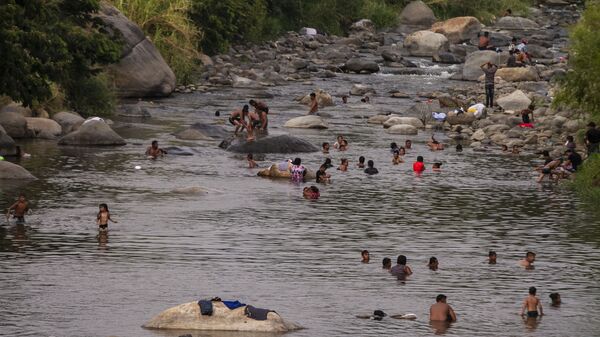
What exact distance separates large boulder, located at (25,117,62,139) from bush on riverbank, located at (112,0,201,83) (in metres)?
14.5

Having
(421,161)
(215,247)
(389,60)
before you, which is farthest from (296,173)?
(389,60)

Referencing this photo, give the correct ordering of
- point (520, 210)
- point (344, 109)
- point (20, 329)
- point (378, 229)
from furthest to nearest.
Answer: point (344, 109), point (520, 210), point (378, 229), point (20, 329)

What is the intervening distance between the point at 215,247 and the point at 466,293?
6.73 metres

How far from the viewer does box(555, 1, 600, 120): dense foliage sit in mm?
42719

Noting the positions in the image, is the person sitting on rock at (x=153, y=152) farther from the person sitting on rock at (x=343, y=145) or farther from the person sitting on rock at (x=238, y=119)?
the person sitting on rock at (x=343, y=145)

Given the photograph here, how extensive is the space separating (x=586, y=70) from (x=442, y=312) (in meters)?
18.3

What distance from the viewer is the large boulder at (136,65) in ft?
196

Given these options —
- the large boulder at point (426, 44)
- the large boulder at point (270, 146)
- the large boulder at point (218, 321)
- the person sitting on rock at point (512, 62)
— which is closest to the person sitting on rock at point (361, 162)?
the large boulder at point (270, 146)

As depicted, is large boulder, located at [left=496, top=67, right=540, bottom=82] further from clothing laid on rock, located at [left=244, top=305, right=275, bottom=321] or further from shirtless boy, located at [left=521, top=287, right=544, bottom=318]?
clothing laid on rock, located at [left=244, top=305, right=275, bottom=321]

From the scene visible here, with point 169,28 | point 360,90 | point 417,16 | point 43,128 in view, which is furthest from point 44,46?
point 417,16

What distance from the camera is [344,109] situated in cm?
5994

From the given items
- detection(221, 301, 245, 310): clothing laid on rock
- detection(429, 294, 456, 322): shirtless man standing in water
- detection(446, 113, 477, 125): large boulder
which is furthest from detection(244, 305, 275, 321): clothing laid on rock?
detection(446, 113, 477, 125): large boulder

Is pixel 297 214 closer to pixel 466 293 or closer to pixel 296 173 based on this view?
pixel 296 173

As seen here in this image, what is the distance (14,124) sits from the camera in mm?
48875
